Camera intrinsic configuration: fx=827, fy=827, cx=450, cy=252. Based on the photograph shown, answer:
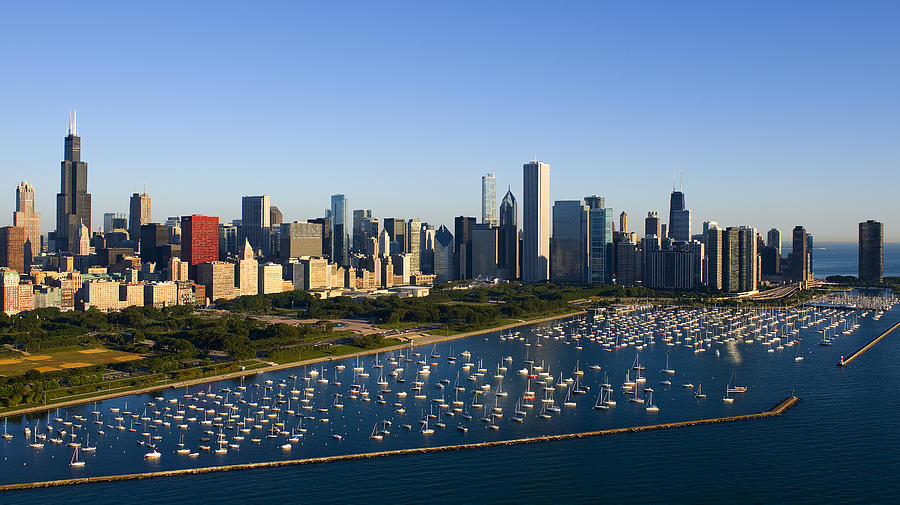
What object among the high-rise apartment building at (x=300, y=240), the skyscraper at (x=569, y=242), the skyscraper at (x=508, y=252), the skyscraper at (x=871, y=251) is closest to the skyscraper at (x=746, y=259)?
the skyscraper at (x=871, y=251)

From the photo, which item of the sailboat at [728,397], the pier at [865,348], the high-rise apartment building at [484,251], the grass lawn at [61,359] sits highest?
the high-rise apartment building at [484,251]

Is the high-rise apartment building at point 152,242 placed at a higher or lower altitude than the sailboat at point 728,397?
higher

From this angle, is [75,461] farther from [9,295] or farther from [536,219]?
[536,219]

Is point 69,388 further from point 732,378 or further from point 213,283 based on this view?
point 213,283

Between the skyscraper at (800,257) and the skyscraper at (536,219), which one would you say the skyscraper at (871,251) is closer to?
the skyscraper at (800,257)

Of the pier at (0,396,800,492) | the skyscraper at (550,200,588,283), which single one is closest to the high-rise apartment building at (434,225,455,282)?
the skyscraper at (550,200,588,283)

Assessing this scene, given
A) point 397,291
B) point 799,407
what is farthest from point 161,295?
point 799,407

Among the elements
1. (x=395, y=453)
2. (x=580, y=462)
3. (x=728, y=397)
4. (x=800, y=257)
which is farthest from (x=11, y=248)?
(x=800, y=257)

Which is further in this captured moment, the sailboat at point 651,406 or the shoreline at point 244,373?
the shoreline at point 244,373
